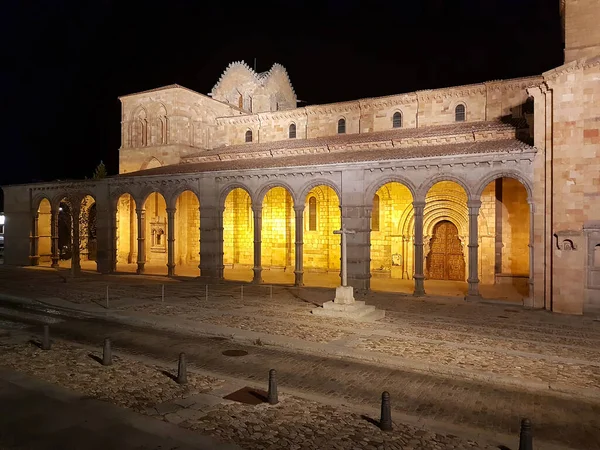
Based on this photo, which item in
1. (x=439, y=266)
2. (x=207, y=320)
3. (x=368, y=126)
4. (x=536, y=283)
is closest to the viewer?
(x=207, y=320)

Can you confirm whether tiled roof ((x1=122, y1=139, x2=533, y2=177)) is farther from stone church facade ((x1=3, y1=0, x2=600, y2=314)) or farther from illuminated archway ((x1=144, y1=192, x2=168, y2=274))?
illuminated archway ((x1=144, y1=192, x2=168, y2=274))

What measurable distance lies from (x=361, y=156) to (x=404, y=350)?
14.3 metres

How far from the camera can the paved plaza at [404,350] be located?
8242 millimetres

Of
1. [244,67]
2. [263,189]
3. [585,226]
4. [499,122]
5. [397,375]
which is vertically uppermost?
[244,67]

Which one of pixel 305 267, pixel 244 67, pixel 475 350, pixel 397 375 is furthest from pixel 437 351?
pixel 244 67

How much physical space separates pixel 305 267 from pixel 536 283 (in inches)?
650

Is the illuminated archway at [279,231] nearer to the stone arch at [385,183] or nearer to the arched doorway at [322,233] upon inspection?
the arched doorway at [322,233]

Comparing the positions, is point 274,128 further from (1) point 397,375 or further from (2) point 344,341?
(1) point 397,375

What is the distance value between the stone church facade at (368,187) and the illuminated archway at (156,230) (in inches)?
4.4

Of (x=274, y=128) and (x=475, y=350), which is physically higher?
(x=274, y=128)

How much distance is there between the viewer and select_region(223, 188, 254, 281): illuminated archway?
117 ft

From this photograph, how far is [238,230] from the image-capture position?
117 ft

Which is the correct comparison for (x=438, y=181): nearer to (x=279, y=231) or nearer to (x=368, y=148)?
(x=368, y=148)

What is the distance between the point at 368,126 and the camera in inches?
1226
